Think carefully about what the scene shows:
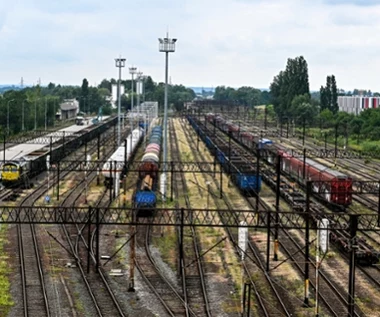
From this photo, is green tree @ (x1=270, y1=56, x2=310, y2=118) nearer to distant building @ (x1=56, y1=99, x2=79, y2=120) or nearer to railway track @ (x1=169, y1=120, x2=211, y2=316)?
distant building @ (x1=56, y1=99, x2=79, y2=120)

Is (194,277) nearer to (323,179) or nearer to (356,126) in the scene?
(323,179)

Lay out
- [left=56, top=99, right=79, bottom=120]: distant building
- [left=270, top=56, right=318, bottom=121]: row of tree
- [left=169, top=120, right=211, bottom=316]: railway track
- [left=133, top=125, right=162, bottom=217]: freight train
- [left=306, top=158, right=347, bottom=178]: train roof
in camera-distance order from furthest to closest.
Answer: [left=56, top=99, right=79, bottom=120]: distant building
[left=270, top=56, right=318, bottom=121]: row of tree
[left=306, top=158, right=347, bottom=178]: train roof
[left=133, top=125, right=162, bottom=217]: freight train
[left=169, top=120, right=211, bottom=316]: railway track

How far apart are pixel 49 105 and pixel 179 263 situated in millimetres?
81154

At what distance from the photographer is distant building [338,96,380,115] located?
16079 centimetres

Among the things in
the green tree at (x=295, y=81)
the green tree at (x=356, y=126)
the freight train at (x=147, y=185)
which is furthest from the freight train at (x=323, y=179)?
the green tree at (x=295, y=81)

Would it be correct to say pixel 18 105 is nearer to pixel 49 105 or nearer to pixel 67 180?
pixel 49 105

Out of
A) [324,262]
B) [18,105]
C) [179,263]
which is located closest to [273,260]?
[324,262]

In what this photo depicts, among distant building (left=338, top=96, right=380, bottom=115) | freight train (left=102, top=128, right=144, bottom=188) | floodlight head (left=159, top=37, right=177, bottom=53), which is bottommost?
freight train (left=102, top=128, right=144, bottom=188)

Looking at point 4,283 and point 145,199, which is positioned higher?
point 145,199

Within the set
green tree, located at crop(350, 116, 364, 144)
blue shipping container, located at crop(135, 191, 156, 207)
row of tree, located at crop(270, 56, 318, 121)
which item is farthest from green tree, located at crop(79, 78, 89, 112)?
blue shipping container, located at crop(135, 191, 156, 207)

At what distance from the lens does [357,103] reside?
168 metres

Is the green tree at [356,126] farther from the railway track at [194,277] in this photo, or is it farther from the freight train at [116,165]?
the railway track at [194,277]

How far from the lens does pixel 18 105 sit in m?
84.6

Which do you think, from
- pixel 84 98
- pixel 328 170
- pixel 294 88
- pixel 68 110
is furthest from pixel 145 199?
pixel 84 98
